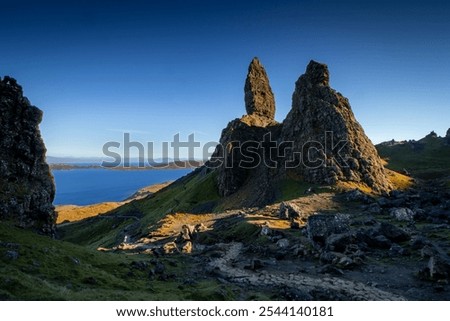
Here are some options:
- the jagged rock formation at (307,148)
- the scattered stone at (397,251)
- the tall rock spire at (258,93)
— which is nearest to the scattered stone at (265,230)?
the scattered stone at (397,251)

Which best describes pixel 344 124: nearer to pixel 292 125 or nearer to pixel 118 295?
pixel 292 125

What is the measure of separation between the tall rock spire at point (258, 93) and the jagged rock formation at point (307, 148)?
14.2 m

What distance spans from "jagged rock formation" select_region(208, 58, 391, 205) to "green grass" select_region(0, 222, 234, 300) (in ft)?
213

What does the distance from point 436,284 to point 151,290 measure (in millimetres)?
28976

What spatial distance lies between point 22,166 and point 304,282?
3890 cm

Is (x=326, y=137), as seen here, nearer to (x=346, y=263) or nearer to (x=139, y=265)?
(x=346, y=263)

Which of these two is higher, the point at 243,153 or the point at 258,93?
the point at 258,93

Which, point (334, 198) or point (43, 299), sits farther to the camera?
point (334, 198)

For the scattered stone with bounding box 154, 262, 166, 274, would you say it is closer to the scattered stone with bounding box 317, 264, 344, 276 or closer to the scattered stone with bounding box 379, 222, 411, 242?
the scattered stone with bounding box 317, 264, 344, 276

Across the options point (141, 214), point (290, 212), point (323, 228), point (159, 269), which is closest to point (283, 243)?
point (323, 228)

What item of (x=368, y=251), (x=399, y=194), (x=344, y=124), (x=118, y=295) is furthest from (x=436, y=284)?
(x=344, y=124)

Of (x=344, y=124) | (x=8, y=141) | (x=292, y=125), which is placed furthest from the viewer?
(x=292, y=125)

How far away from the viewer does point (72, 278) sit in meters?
30.6

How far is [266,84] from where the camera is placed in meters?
154
